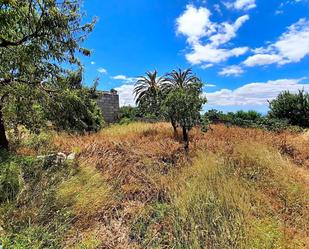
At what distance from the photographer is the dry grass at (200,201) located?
3.91 meters

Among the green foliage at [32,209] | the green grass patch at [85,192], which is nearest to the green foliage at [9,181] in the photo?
the green foliage at [32,209]

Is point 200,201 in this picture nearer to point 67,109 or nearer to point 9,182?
point 9,182

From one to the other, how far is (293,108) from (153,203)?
49.2ft

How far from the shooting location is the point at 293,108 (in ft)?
58.0

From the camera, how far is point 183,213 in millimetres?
4320

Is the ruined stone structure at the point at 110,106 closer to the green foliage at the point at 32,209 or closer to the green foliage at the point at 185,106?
the green foliage at the point at 185,106

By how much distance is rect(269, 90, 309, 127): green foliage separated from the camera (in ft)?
57.0

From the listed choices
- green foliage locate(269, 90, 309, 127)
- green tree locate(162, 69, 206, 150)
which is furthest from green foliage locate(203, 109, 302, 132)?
green tree locate(162, 69, 206, 150)

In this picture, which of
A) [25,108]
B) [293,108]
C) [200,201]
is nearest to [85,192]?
[200,201]

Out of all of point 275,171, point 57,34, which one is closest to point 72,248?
point 57,34

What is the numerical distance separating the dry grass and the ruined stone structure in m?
15.4

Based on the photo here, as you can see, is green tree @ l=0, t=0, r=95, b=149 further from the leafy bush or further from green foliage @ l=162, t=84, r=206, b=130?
green foliage @ l=162, t=84, r=206, b=130

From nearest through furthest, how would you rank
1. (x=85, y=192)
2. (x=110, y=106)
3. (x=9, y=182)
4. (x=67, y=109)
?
(x=9, y=182) → (x=85, y=192) → (x=67, y=109) → (x=110, y=106)

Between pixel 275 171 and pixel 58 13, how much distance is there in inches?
185
